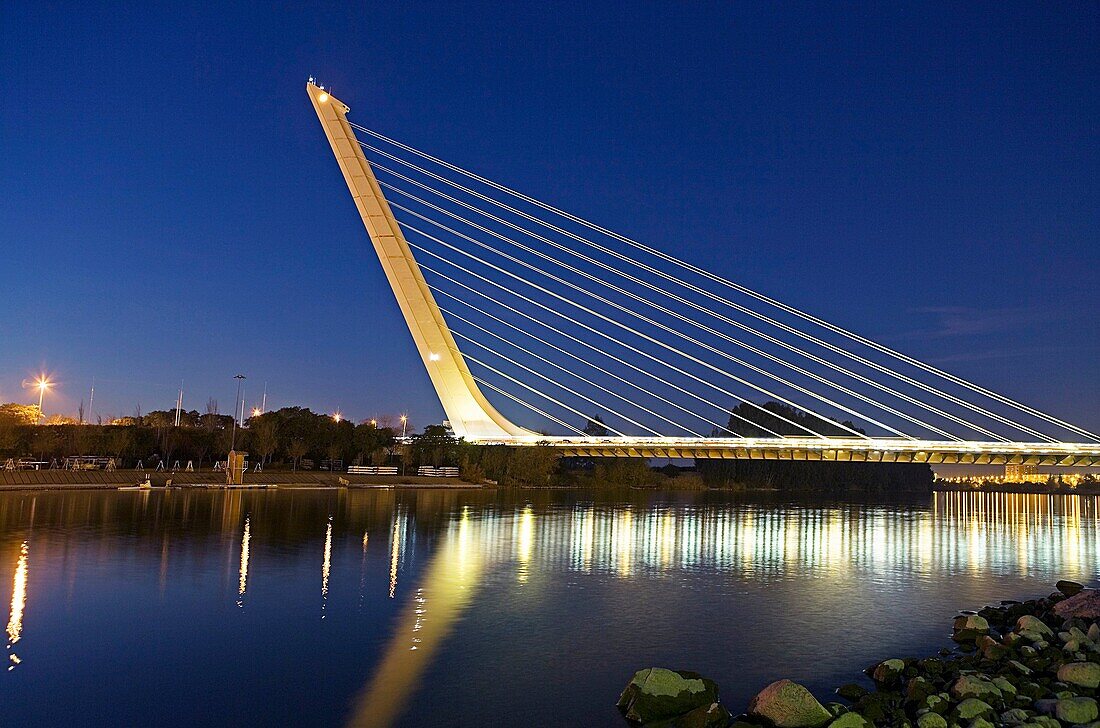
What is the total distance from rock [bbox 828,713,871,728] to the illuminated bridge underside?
3388 centimetres

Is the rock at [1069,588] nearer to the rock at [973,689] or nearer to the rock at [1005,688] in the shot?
the rock at [1005,688]

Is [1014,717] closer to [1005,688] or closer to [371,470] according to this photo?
[1005,688]

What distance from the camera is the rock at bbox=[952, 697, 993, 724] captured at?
752 centimetres

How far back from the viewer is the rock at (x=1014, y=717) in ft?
24.6

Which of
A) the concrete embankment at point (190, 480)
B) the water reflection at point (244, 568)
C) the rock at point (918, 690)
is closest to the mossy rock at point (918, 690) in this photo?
the rock at point (918, 690)

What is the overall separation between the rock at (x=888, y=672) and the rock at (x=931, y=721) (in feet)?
5.09

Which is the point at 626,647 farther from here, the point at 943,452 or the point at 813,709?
the point at 943,452

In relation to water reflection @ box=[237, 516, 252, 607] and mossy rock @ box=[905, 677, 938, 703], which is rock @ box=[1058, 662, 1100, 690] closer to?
mossy rock @ box=[905, 677, 938, 703]

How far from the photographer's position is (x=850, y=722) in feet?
23.5

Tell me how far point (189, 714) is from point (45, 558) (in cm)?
950

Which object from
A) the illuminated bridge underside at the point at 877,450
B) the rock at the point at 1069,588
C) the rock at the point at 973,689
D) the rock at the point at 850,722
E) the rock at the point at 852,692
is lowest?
the rock at the point at 852,692

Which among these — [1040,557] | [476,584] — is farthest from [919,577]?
[476,584]

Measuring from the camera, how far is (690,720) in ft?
24.2

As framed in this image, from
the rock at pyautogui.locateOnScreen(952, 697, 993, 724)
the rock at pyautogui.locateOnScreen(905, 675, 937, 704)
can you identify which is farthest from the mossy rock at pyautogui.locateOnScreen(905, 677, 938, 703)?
the rock at pyautogui.locateOnScreen(952, 697, 993, 724)
